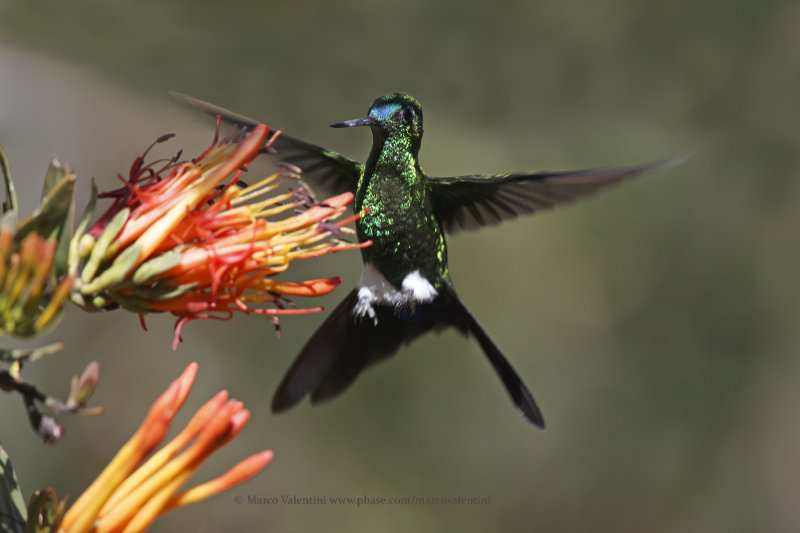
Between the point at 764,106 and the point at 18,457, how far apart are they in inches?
239

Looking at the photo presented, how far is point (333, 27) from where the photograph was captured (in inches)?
276

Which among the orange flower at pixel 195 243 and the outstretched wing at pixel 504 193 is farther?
the outstretched wing at pixel 504 193

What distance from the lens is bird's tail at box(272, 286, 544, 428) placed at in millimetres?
2596

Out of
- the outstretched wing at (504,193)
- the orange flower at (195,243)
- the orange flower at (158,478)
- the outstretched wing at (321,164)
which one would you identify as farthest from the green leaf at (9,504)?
the outstretched wing at (504,193)

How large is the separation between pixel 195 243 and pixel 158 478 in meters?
0.47

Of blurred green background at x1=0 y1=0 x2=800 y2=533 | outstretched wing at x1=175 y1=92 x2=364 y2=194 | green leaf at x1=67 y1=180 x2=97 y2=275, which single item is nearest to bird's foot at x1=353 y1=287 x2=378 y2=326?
outstretched wing at x1=175 y1=92 x2=364 y2=194

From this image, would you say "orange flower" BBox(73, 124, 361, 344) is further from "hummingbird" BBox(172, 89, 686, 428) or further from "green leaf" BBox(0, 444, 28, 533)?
"hummingbird" BBox(172, 89, 686, 428)

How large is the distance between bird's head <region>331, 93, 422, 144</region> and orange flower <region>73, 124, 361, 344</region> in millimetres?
769

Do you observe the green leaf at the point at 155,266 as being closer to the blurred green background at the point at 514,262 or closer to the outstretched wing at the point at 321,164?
the outstretched wing at the point at 321,164

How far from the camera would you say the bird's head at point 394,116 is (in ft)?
8.37

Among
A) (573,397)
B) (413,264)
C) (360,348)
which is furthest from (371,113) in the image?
(573,397)

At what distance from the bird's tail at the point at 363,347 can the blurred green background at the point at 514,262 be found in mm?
2259

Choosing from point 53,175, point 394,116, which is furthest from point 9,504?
point 394,116

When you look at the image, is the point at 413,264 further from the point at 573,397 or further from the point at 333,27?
the point at 333,27
